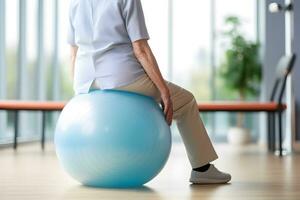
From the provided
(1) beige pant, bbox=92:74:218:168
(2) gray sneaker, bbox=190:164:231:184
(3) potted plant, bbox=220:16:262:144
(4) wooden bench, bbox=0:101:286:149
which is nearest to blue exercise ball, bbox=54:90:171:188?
(1) beige pant, bbox=92:74:218:168

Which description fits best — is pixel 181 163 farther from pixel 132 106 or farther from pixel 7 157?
pixel 132 106

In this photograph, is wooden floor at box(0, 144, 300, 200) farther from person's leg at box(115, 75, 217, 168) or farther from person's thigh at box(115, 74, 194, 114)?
person's thigh at box(115, 74, 194, 114)

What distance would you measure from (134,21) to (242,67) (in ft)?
17.9

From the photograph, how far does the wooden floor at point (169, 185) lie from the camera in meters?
2.56

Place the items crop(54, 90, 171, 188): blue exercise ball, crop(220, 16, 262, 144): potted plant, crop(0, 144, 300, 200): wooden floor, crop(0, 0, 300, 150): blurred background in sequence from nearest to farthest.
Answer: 1. crop(0, 144, 300, 200): wooden floor
2. crop(54, 90, 171, 188): blue exercise ball
3. crop(0, 0, 300, 150): blurred background
4. crop(220, 16, 262, 144): potted plant

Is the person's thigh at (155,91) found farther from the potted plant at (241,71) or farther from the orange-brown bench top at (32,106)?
the potted plant at (241,71)

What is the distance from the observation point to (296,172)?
12.1ft

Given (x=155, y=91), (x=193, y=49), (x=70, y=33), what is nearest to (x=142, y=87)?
(x=155, y=91)

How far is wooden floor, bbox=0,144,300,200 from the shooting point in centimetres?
→ 256

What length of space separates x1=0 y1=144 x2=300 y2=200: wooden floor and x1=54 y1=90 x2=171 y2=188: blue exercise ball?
0.28 feet

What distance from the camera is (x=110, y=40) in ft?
9.18

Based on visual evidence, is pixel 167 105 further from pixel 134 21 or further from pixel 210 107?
pixel 210 107

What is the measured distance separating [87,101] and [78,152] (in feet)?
0.81

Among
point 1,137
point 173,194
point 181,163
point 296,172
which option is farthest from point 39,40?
point 173,194
